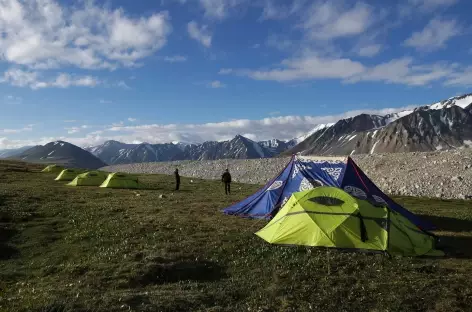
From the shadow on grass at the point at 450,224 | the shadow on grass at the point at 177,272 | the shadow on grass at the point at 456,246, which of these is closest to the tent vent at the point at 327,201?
the shadow on grass at the point at 456,246

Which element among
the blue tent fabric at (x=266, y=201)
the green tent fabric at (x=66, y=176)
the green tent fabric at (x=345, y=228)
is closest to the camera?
the green tent fabric at (x=345, y=228)

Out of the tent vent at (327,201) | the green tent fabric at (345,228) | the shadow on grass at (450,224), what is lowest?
the shadow on grass at (450,224)

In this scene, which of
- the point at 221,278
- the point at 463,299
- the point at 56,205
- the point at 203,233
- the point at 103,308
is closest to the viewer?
the point at 103,308

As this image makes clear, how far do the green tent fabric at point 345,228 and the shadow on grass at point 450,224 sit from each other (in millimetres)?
5936

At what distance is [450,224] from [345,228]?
461 inches

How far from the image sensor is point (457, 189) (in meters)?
48.2

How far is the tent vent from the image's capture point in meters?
17.0

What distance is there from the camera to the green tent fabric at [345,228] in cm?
1568

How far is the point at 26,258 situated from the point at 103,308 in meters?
8.36

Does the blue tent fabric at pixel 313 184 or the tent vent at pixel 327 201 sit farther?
the blue tent fabric at pixel 313 184

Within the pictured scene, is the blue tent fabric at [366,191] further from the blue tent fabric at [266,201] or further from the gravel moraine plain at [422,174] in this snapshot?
the gravel moraine plain at [422,174]

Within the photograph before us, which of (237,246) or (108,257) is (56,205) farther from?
(237,246)

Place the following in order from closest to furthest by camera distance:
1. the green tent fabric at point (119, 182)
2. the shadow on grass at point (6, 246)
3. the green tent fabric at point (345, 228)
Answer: the green tent fabric at point (345, 228), the shadow on grass at point (6, 246), the green tent fabric at point (119, 182)

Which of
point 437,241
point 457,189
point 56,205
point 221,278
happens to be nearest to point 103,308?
point 221,278
